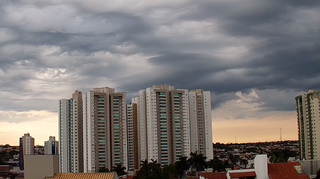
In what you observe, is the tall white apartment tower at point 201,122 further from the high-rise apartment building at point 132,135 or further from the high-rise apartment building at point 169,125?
the high-rise apartment building at point 132,135

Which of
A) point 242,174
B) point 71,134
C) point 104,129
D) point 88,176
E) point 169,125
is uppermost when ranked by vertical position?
point 169,125

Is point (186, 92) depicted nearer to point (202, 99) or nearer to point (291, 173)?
point (202, 99)

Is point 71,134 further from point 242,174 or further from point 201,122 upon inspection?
point 242,174

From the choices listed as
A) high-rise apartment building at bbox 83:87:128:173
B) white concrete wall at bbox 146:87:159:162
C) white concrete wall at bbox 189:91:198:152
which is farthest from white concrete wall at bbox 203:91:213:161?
high-rise apartment building at bbox 83:87:128:173

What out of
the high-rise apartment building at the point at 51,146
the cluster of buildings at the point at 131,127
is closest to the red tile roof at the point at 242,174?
the cluster of buildings at the point at 131,127

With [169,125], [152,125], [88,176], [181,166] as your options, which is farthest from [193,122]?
[88,176]

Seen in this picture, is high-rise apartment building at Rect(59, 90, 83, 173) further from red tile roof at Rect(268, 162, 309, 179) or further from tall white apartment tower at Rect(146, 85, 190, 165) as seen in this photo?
red tile roof at Rect(268, 162, 309, 179)

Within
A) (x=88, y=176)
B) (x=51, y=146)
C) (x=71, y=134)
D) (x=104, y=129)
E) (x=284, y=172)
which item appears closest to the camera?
(x=88, y=176)
